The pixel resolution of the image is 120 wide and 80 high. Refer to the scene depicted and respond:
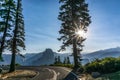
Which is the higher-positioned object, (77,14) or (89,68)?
(77,14)

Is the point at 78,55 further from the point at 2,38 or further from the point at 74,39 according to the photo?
the point at 2,38

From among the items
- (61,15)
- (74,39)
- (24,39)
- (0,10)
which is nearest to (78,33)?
(74,39)

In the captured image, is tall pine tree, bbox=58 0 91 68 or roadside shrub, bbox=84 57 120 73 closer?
roadside shrub, bbox=84 57 120 73

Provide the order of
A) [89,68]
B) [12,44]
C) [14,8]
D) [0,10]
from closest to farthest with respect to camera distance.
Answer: [89,68] < [0,10] < [14,8] < [12,44]

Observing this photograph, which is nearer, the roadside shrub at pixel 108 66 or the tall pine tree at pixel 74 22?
the roadside shrub at pixel 108 66

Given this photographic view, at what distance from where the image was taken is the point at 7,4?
49844mm

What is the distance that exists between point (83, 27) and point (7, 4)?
15.0 metres

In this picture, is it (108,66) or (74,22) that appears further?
(74,22)

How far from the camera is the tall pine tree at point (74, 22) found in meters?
53.4

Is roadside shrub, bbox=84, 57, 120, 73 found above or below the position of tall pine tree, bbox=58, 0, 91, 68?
below

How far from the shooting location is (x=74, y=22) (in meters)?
53.5

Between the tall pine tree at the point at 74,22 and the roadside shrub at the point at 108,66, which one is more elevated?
the tall pine tree at the point at 74,22

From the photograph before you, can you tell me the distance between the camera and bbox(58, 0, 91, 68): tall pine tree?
53.4m

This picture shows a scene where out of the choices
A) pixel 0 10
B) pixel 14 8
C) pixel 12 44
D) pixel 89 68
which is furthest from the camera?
pixel 12 44
